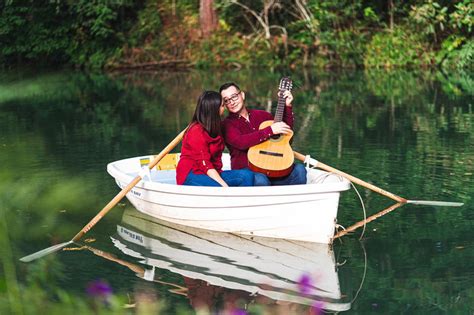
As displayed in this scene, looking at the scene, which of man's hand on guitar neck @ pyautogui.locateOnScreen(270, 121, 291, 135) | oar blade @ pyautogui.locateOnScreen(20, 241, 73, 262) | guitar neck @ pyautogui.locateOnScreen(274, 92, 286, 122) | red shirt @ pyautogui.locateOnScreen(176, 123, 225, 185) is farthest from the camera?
red shirt @ pyautogui.locateOnScreen(176, 123, 225, 185)

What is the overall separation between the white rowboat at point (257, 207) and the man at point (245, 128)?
235mm

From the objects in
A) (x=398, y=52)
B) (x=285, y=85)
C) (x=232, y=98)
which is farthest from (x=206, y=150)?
(x=398, y=52)

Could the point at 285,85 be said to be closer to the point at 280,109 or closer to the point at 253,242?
the point at 280,109

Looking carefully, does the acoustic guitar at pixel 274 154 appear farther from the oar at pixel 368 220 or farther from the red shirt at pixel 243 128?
the oar at pixel 368 220

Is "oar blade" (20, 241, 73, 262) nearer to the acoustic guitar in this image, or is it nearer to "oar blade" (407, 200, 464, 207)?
the acoustic guitar

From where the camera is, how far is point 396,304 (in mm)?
5059

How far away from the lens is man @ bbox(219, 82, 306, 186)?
6.71m

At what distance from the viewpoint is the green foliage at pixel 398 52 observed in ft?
74.9

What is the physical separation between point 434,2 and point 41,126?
12.2 m

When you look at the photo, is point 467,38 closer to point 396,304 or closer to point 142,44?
point 142,44

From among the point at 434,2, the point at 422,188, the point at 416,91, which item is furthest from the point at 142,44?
the point at 422,188

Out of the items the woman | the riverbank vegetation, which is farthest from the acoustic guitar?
the riverbank vegetation

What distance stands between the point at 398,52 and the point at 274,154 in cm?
1679

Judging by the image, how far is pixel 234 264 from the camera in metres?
6.03
